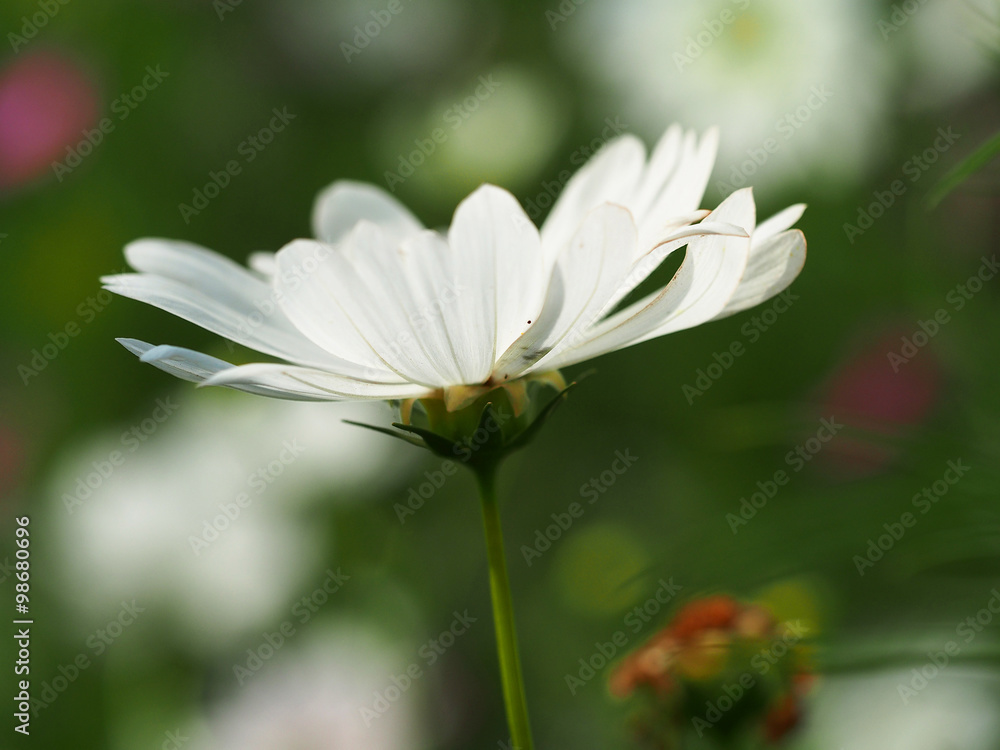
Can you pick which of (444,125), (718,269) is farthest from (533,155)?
(718,269)

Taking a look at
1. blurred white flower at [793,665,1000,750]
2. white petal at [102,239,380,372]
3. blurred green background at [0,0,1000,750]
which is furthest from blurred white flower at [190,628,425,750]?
white petal at [102,239,380,372]

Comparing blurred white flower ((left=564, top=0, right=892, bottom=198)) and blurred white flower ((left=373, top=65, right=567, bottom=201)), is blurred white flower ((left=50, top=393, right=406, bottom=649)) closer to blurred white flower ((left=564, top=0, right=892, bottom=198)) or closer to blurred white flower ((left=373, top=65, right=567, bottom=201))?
blurred white flower ((left=373, top=65, right=567, bottom=201))

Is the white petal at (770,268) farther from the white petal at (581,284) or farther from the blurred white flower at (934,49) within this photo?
the blurred white flower at (934,49)

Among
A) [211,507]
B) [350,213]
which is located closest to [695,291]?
[350,213]

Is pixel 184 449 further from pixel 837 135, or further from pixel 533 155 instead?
pixel 837 135

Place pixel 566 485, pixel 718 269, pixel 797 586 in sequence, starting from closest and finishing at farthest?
pixel 718 269 → pixel 797 586 → pixel 566 485
